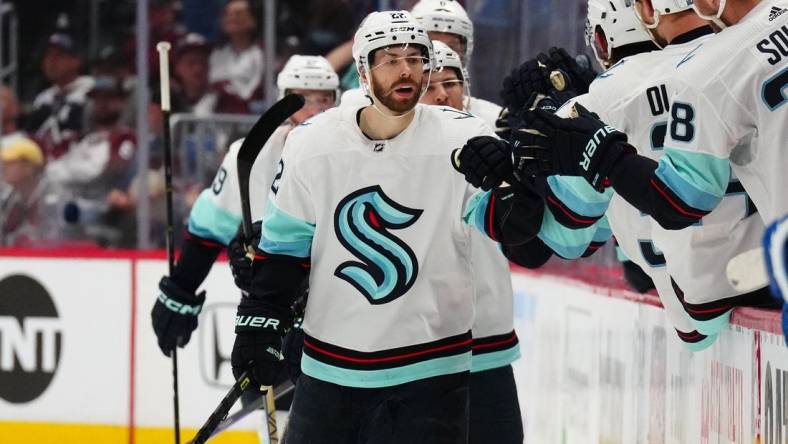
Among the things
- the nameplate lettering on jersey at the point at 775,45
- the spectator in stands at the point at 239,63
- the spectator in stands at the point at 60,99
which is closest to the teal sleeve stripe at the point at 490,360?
the nameplate lettering on jersey at the point at 775,45

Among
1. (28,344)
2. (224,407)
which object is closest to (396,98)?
(224,407)

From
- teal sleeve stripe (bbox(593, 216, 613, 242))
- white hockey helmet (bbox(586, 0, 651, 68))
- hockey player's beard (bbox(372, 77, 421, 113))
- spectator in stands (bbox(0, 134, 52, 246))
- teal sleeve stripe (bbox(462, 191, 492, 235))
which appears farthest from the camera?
spectator in stands (bbox(0, 134, 52, 246))

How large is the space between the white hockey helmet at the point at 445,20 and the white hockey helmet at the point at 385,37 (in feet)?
3.37

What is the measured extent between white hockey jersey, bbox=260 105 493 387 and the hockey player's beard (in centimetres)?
5

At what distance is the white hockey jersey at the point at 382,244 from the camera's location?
2.71 metres

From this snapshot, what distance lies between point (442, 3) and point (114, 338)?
2359 millimetres

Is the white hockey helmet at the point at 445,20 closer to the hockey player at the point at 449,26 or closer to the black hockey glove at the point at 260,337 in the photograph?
the hockey player at the point at 449,26

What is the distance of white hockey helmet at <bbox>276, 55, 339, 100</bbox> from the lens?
4.01 m

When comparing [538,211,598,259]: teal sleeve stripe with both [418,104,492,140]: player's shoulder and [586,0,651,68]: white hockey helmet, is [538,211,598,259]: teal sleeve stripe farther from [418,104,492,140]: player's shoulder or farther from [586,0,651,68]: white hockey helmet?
[586,0,651,68]: white hockey helmet

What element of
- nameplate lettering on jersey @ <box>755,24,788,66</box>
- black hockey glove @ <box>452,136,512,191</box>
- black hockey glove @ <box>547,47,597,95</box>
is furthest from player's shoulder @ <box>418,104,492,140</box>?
nameplate lettering on jersey @ <box>755,24,788,66</box>

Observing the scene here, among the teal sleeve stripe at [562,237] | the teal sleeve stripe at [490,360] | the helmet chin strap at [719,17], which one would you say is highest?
the helmet chin strap at [719,17]

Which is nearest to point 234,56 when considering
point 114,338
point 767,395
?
point 114,338

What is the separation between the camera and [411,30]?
2.80m

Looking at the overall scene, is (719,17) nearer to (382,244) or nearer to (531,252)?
(531,252)
